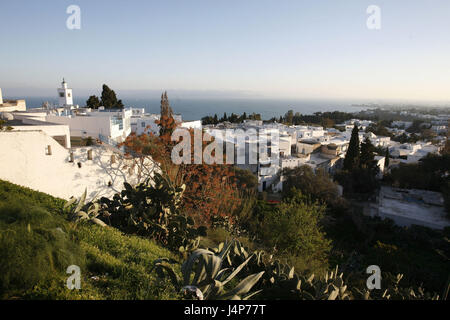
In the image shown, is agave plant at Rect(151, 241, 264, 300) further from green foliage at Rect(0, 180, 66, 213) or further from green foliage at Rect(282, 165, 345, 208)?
green foliage at Rect(282, 165, 345, 208)

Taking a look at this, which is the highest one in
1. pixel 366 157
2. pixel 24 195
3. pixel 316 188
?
pixel 24 195

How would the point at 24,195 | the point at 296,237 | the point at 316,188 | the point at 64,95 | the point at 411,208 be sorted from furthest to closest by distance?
1. the point at 64,95
2. the point at 411,208
3. the point at 316,188
4. the point at 296,237
5. the point at 24,195

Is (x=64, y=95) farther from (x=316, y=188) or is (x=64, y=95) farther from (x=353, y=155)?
(x=353, y=155)

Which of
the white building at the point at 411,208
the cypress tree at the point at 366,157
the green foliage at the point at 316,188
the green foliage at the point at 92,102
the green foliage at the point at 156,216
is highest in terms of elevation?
the green foliage at the point at 92,102

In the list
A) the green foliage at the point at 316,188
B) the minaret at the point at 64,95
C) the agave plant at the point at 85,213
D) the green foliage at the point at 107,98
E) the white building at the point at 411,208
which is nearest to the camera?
the agave plant at the point at 85,213

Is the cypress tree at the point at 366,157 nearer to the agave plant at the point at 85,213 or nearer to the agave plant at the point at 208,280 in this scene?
the agave plant at the point at 85,213

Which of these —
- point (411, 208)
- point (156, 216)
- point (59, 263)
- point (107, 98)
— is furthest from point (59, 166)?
point (107, 98)

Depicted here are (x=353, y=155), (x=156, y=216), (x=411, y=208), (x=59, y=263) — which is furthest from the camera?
(x=353, y=155)

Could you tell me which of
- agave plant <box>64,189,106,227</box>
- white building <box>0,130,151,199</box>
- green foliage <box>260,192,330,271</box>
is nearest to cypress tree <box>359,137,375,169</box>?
green foliage <box>260,192,330,271</box>

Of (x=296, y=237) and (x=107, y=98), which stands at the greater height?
(x=107, y=98)

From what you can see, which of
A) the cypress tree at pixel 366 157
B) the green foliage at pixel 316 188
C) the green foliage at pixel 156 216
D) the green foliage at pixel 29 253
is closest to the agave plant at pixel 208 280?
the green foliage at pixel 29 253

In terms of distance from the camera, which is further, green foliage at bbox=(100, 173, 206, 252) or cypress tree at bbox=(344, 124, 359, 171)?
cypress tree at bbox=(344, 124, 359, 171)

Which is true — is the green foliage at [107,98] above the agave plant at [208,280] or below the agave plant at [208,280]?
above

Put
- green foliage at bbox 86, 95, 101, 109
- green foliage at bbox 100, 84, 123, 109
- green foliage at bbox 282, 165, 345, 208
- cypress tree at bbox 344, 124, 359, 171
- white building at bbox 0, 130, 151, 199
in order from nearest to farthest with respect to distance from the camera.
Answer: white building at bbox 0, 130, 151, 199 → green foliage at bbox 282, 165, 345, 208 → cypress tree at bbox 344, 124, 359, 171 → green foliage at bbox 86, 95, 101, 109 → green foliage at bbox 100, 84, 123, 109
